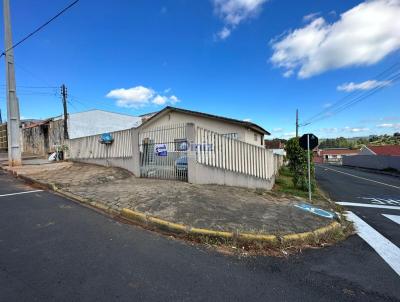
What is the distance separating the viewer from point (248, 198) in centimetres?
765

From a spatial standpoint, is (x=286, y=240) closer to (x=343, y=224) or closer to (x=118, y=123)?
(x=343, y=224)

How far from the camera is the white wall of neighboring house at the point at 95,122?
81.4 ft

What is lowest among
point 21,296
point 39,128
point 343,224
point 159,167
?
point 343,224

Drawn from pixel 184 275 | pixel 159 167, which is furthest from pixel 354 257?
pixel 159 167

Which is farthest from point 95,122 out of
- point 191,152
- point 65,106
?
point 191,152

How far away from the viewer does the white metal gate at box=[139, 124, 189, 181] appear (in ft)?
31.3

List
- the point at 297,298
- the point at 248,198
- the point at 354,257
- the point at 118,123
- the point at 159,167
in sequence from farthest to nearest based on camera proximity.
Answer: the point at 118,123 < the point at 159,167 < the point at 248,198 < the point at 354,257 < the point at 297,298

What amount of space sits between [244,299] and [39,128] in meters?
29.8

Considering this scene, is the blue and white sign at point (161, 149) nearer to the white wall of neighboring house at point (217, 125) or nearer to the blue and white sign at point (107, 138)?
the blue and white sign at point (107, 138)

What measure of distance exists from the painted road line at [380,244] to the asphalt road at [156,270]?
15 cm

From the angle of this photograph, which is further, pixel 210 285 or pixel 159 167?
pixel 159 167

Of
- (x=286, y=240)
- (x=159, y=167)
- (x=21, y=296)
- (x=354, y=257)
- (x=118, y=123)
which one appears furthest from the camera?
(x=118, y=123)

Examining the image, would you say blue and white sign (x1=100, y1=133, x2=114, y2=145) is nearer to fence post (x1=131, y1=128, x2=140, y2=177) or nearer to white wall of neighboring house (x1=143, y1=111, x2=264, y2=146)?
fence post (x1=131, y1=128, x2=140, y2=177)

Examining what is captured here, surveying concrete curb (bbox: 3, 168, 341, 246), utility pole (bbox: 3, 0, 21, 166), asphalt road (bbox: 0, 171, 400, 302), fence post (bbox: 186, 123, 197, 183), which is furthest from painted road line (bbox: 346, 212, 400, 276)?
utility pole (bbox: 3, 0, 21, 166)
